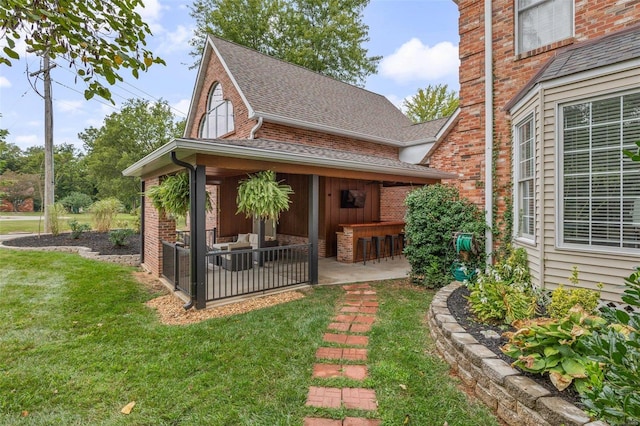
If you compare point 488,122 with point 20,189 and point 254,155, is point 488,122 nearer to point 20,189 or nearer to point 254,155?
point 254,155

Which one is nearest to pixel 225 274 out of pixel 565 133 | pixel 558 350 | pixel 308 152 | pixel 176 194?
pixel 176 194

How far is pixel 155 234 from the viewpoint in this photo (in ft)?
24.8

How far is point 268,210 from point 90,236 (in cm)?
1059

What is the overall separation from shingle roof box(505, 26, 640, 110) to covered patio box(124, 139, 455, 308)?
3.62m

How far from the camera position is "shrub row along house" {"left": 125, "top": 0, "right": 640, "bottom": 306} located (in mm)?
3721

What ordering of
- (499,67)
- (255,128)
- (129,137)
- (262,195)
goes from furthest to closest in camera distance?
(129,137) < (255,128) < (499,67) < (262,195)

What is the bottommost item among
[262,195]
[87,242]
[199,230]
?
[87,242]

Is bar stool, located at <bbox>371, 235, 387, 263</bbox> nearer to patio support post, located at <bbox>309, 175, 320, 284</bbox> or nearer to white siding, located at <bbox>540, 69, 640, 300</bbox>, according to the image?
patio support post, located at <bbox>309, 175, 320, 284</bbox>

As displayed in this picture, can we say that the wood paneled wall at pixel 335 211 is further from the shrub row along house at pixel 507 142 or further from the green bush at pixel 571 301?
the green bush at pixel 571 301

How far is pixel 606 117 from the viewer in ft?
12.2

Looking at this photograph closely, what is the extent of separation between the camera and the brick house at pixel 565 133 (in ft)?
11.9

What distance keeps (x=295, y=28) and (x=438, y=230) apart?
1808 cm

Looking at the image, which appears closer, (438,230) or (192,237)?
(192,237)

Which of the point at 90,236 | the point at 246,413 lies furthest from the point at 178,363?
the point at 90,236
